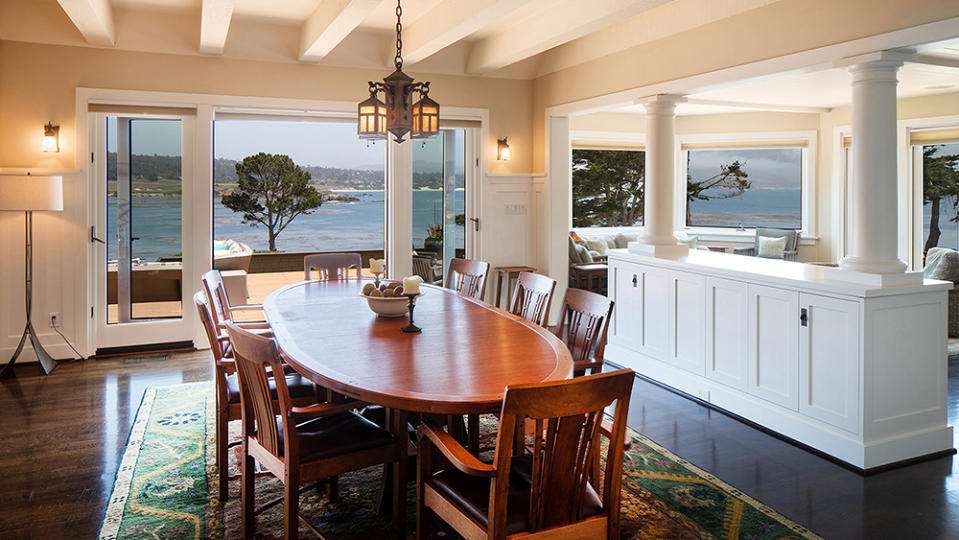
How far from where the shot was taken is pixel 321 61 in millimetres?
6035

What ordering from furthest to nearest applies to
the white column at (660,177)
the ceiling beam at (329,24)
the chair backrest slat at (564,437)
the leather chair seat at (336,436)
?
1. the white column at (660,177)
2. the ceiling beam at (329,24)
3. the leather chair seat at (336,436)
4. the chair backrest slat at (564,437)

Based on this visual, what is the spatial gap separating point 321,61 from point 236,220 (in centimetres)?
510

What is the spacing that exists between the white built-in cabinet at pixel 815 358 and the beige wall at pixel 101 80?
11.7 feet

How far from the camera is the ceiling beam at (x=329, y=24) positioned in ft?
13.9

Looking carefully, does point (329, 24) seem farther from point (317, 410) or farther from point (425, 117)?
point (317, 410)

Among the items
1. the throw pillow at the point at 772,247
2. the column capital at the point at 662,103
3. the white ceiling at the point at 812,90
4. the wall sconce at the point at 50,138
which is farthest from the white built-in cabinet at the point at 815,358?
the wall sconce at the point at 50,138

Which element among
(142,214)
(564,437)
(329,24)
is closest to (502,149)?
(329,24)

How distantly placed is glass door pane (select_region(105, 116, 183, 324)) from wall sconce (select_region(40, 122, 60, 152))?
420 millimetres

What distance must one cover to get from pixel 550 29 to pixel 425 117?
2.07 m

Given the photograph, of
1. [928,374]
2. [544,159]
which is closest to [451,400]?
[928,374]

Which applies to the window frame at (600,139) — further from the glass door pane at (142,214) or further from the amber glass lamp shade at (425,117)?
the amber glass lamp shade at (425,117)

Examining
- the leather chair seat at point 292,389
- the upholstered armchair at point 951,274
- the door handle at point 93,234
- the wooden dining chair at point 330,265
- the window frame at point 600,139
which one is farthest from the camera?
the window frame at point 600,139

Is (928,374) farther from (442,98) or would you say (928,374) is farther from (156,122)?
(156,122)

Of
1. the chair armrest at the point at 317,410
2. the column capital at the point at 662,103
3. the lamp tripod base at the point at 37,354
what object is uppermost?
the column capital at the point at 662,103
